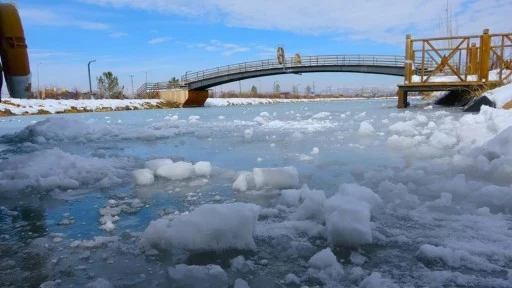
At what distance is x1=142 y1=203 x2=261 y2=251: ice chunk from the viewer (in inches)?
63.8

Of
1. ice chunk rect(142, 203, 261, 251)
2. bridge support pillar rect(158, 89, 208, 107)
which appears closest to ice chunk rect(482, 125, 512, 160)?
ice chunk rect(142, 203, 261, 251)

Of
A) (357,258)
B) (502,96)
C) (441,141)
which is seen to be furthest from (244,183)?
(502,96)

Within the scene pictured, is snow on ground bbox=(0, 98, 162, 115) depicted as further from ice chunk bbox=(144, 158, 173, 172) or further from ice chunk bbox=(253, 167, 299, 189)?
ice chunk bbox=(253, 167, 299, 189)

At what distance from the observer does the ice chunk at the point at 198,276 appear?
52.1 inches

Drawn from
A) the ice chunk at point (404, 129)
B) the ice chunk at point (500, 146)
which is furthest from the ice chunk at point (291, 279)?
the ice chunk at point (404, 129)

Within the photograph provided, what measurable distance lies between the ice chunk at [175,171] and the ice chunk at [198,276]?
167 cm

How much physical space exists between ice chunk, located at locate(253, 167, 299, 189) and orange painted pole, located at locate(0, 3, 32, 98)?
2949 mm

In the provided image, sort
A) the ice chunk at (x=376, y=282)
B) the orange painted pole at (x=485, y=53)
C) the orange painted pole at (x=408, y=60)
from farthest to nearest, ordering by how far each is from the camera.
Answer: the orange painted pole at (x=408, y=60) → the orange painted pole at (x=485, y=53) → the ice chunk at (x=376, y=282)

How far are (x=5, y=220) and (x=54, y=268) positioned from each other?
2.81 feet

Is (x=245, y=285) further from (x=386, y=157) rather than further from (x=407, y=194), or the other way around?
(x=386, y=157)

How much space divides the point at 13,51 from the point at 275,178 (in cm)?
314

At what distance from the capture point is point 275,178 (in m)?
2.71

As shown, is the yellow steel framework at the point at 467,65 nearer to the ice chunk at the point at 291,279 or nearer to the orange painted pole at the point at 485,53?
the orange painted pole at the point at 485,53

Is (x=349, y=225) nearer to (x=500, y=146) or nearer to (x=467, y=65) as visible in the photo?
(x=500, y=146)
